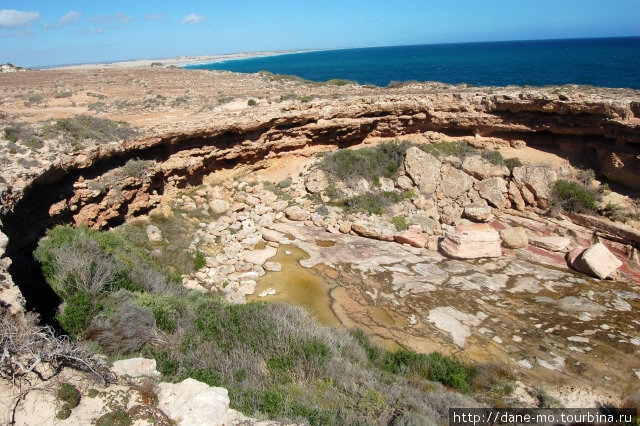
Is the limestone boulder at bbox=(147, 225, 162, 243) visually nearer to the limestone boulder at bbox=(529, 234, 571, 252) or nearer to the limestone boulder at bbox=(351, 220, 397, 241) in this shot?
the limestone boulder at bbox=(351, 220, 397, 241)

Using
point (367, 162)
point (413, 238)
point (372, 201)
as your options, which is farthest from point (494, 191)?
point (367, 162)

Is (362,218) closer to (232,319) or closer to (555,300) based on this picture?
(555,300)

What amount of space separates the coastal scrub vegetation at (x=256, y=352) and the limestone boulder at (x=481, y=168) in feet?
33.5

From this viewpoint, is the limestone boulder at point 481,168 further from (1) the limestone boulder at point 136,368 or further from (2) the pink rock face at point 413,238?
(1) the limestone boulder at point 136,368

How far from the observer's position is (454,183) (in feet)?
54.2

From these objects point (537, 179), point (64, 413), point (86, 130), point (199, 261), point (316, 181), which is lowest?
point (199, 261)

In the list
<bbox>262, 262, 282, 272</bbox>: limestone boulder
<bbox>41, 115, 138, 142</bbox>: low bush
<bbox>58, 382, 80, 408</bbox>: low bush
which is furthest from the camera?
<bbox>262, 262, 282, 272</bbox>: limestone boulder

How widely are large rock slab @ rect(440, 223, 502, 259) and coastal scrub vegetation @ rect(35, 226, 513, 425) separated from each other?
5.56 meters

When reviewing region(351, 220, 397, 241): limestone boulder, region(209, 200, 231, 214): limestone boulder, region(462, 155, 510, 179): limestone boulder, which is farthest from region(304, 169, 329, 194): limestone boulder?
region(462, 155, 510, 179): limestone boulder

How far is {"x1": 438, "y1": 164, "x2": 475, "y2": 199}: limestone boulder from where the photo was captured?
16.4 m

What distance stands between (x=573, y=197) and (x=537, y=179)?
1437 millimetres

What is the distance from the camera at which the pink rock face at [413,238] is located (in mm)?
13906

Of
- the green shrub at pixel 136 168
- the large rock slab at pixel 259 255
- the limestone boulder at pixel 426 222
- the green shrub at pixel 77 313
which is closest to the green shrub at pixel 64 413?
the green shrub at pixel 77 313

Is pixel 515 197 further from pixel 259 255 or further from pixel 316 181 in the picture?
pixel 259 255
